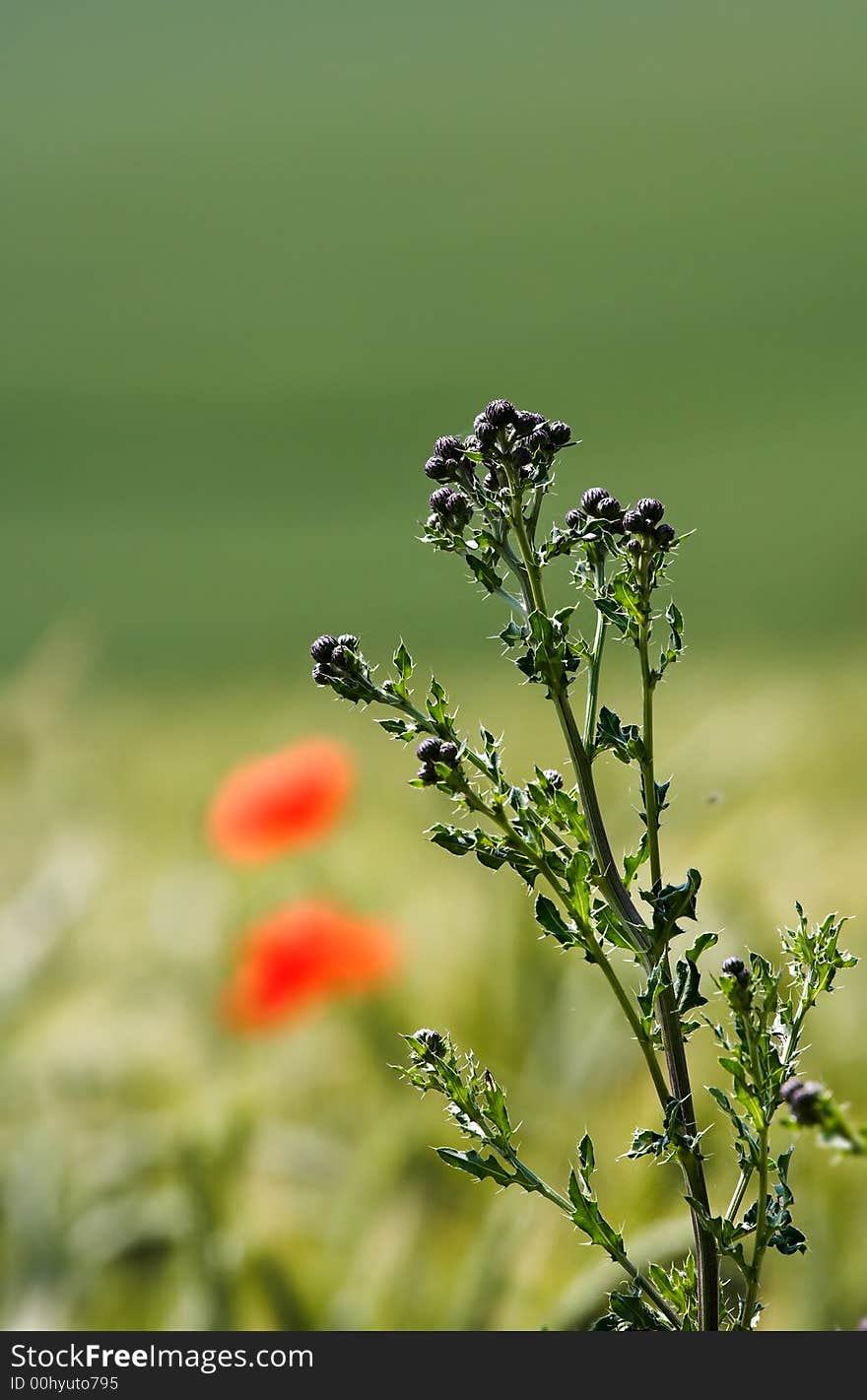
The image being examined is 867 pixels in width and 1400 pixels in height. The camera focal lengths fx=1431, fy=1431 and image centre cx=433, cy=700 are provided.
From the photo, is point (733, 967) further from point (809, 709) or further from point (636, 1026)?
point (809, 709)

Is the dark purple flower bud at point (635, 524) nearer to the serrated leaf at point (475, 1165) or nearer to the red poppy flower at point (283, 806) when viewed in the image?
the serrated leaf at point (475, 1165)

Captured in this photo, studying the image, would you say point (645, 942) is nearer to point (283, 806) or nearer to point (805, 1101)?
point (805, 1101)

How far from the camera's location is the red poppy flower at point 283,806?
2.99ft

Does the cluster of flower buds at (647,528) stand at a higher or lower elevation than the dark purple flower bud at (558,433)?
lower

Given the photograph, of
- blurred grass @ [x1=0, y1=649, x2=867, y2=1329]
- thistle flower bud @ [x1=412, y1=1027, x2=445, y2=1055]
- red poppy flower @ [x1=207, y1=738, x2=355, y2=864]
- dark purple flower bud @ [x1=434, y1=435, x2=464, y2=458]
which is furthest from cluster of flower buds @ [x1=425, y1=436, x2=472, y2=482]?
red poppy flower @ [x1=207, y1=738, x2=355, y2=864]

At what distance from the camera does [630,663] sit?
5.20ft

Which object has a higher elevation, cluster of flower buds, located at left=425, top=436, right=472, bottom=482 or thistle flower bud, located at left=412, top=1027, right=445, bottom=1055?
cluster of flower buds, located at left=425, top=436, right=472, bottom=482

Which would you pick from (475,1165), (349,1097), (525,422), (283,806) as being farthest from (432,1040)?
(349,1097)

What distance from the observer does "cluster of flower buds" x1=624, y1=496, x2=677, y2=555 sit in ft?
0.90

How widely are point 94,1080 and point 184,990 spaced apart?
99 mm

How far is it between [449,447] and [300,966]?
2.20 ft

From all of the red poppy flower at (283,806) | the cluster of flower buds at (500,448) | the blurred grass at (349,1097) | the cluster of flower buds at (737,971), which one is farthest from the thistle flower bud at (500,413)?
the red poppy flower at (283,806)

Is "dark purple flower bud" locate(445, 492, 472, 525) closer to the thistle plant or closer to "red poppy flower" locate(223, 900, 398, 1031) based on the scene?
the thistle plant
